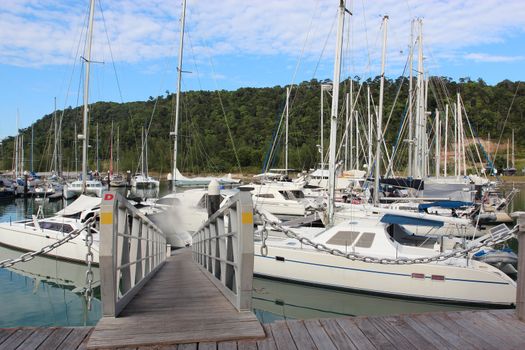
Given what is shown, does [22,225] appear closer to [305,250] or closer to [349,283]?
[305,250]

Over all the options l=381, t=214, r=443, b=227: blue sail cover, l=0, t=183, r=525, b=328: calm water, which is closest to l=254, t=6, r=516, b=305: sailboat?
l=0, t=183, r=525, b=328: calm water

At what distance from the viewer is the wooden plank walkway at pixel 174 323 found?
→ 3.86 m

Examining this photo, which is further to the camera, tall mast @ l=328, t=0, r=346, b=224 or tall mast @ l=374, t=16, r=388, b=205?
tall mast @ l=374, t=16, r=388, b=205

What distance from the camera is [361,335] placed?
13.5 feet

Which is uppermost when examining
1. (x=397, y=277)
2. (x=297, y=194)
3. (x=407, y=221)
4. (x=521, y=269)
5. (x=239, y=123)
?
(x=239, y=123)

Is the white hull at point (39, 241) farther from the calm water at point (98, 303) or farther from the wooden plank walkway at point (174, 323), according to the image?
the wooden plank walkway at point (174, 323)

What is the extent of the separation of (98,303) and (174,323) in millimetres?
9144

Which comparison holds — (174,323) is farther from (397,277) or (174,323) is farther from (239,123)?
(239,123)

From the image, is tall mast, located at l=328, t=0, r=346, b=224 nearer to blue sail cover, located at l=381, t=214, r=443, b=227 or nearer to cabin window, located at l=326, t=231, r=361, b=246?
blue sail cover, located at l=381, t=214, r=443, b=227

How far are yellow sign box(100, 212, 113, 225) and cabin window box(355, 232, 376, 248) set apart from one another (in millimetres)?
8662

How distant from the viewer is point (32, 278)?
590 inches

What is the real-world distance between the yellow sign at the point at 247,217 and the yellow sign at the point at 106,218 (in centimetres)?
127

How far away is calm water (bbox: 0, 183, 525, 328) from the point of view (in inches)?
432

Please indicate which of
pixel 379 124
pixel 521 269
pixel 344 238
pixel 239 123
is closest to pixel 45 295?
pixel 344 238
